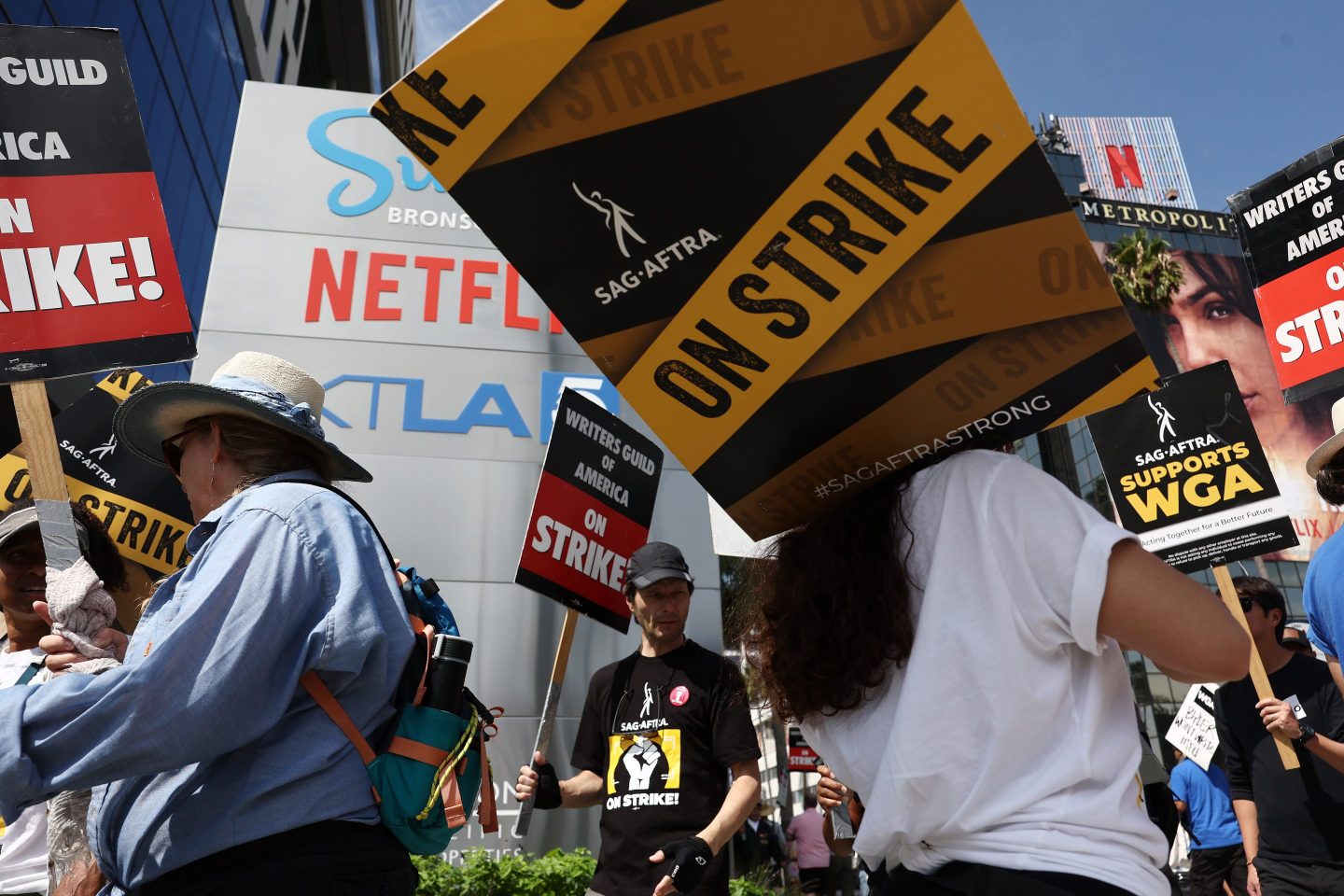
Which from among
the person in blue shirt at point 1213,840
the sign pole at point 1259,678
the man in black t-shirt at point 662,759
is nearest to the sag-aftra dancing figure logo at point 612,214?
the man in black t-shirt at point 662,759

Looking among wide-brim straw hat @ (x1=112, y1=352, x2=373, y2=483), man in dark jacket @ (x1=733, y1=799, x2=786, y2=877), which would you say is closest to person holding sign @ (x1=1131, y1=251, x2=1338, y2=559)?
man in dark jacket @ (x1=733, y1=799, x2=786, y2=877)

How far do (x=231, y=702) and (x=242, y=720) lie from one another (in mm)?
44

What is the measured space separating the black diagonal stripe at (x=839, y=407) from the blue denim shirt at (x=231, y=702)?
79 centimetres

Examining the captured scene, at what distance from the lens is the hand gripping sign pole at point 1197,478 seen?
5477 mm

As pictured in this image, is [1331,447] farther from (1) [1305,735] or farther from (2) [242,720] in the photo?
(2) [242,720]

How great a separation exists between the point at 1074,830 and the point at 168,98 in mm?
21413

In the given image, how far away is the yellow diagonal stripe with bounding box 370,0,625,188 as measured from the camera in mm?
1676

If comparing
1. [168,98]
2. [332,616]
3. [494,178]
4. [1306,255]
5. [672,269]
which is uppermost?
[168,98]

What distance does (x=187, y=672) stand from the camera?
195 cm

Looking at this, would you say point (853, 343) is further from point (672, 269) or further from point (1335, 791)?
point (1335, 791)

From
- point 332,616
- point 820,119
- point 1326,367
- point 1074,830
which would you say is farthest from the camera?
point 1326,367

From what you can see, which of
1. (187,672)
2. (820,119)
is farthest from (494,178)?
(187,672)

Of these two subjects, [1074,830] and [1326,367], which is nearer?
[1074,830]

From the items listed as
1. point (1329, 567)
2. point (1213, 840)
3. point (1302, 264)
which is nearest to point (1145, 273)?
point (1213, 840)
